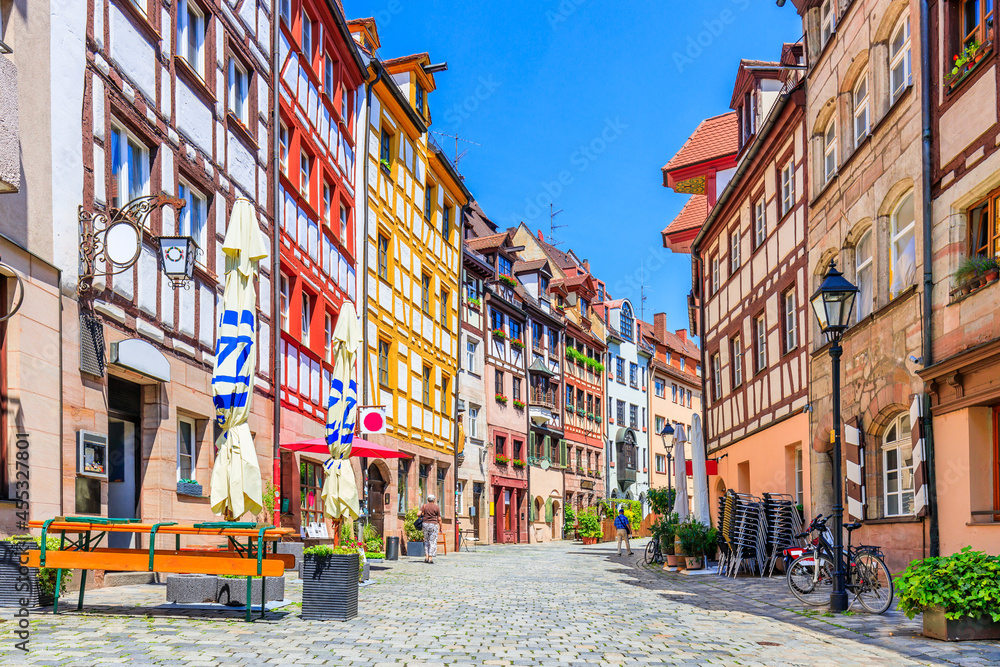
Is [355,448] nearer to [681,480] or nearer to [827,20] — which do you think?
[681,480]

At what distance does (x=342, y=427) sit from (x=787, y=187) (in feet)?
35.0

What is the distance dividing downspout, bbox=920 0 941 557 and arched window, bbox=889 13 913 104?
2.83 ft

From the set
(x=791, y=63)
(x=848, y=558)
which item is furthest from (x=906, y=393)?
(x=791, y=63)

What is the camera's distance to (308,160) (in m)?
22.5

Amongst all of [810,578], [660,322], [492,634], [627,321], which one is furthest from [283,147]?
[660,322]

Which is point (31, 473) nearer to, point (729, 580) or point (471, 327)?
point (729, 580)

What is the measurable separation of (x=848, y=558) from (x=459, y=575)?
802 cm

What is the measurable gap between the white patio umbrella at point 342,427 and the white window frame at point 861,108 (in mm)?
→ 8137

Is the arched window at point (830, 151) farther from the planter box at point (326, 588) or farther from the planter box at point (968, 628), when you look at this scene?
the planter box at point (326, 588)

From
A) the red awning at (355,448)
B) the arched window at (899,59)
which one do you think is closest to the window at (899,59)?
the arched window at (899,59)

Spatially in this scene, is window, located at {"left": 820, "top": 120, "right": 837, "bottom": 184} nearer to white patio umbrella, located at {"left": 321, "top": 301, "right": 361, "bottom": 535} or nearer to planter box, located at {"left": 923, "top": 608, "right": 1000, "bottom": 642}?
white patio umbrella, located at {"left": 321, "top": 301, "right": 361, "bottom": 535}

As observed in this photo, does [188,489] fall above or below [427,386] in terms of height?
below

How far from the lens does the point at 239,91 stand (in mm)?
18016

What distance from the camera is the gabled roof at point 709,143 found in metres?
28.2
